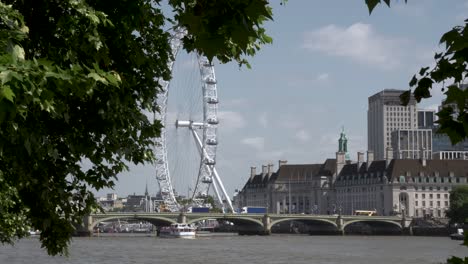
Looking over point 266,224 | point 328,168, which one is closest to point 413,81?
point 266,224

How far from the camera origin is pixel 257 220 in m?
114

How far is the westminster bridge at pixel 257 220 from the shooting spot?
329 ft

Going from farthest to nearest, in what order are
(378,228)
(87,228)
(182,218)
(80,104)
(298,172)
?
(298,172)
(378,228)
(182,218)
(87,228)
(80,104)

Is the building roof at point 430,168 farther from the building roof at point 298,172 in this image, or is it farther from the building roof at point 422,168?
the building roof at point 298,172

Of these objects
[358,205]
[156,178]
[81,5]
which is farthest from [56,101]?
[358,205]

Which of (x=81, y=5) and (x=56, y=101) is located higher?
(x=81, y=5)

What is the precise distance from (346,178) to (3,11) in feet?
565

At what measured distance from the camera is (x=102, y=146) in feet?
36.2

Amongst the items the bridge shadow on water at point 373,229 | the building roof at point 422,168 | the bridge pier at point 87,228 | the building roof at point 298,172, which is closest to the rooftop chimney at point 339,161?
the building roof at point 298,172

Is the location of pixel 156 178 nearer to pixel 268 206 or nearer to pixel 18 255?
pixel 18 255

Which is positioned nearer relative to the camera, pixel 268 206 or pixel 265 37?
pixel 265 37

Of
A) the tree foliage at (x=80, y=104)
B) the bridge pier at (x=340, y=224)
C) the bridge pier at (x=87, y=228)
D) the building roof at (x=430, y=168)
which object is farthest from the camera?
the building roof at (x=430, y=168)

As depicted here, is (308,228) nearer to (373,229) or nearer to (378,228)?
(373,229)

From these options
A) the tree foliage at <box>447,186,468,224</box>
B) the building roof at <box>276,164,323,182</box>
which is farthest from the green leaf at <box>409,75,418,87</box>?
the building roof at <box>276,164,323,182</box>
